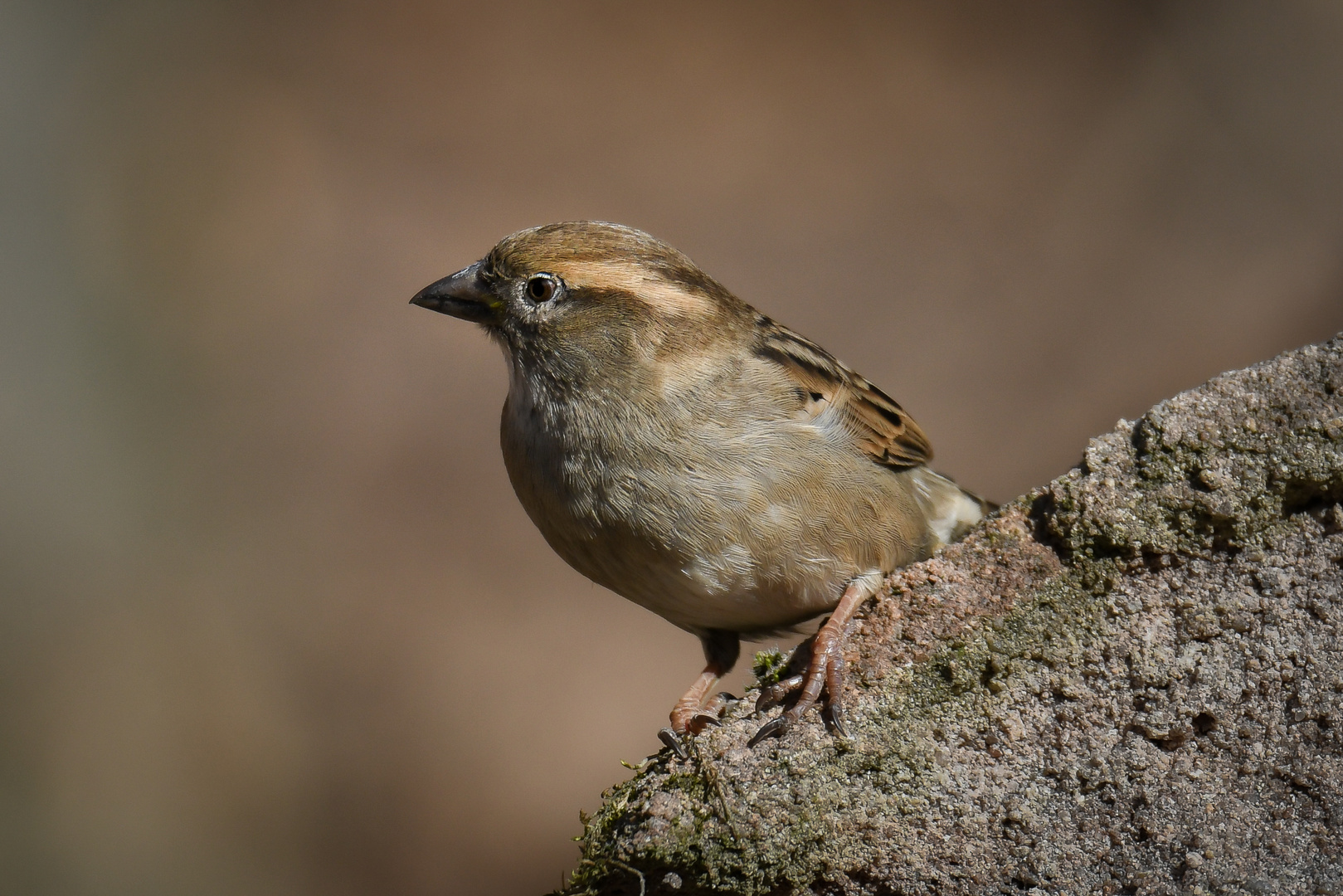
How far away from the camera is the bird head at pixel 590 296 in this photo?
325 centimetres

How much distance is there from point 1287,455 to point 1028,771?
0.97 meters

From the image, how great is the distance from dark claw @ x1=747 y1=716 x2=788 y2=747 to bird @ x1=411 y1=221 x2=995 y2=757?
0.78 ft

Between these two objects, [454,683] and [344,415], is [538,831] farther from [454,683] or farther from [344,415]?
[344,415]

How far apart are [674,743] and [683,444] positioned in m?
0.87

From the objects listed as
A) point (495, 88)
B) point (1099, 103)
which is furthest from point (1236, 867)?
point (495, 88)

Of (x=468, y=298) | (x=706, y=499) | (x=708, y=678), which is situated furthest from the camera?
(x=708, y=678)

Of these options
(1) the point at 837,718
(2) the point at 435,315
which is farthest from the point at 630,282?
(2) the point at 435,315

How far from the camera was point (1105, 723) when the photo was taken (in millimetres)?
2354

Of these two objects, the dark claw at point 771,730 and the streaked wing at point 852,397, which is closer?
the dark claw at point 771,730

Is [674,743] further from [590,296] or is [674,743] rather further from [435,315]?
[435,315]

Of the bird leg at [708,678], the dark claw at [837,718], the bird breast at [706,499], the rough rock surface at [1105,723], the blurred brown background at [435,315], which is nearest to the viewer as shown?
the rough rock surface at [1105,723]

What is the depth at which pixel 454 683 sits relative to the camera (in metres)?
7.41

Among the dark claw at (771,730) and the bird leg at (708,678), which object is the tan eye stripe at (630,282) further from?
the dark claw at (771,730)

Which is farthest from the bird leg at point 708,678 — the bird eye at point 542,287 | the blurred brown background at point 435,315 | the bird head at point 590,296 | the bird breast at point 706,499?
the blurred brown background at point 435,315
